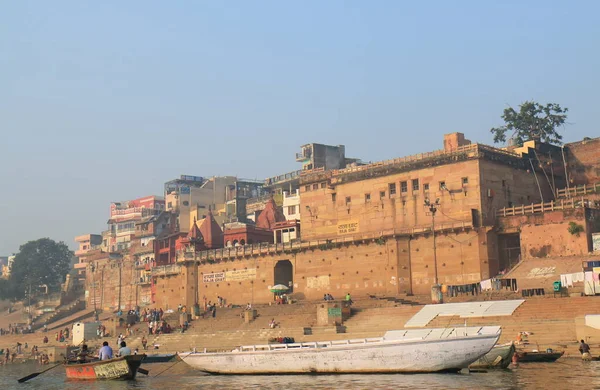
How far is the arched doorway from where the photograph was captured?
201ft

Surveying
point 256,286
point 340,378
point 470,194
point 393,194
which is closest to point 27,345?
point 256,286

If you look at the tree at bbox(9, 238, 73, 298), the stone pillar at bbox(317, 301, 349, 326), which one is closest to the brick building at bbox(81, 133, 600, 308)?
the stone pillar at bbox(317, 301, 349, 326)

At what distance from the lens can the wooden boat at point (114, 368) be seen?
29.7m

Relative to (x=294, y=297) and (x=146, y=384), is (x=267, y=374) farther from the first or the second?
(x=294, y=297)

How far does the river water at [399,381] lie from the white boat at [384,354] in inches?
17.7

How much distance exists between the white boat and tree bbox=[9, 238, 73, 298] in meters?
75.6

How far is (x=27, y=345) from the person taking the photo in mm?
66750

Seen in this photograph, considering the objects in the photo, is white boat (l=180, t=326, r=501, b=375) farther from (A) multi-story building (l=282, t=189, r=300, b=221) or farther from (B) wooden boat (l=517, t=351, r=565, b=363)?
(A) multi-story building (l=282, t=189, r=300, b=221)

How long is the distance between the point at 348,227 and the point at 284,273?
796 cm

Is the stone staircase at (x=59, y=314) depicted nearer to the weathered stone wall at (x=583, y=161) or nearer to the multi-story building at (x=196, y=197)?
the multi-story building at (x=196, y=197)

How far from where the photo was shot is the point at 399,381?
25203 millimetres

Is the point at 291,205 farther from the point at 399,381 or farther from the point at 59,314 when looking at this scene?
the point at 399,381

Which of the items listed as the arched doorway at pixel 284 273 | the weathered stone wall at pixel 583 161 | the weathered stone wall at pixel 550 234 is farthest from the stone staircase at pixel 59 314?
the weathered stone wall at pixel 583 161

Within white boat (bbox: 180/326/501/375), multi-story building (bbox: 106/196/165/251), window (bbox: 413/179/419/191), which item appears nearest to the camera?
white boat (bbox: 180/326/501/375)
